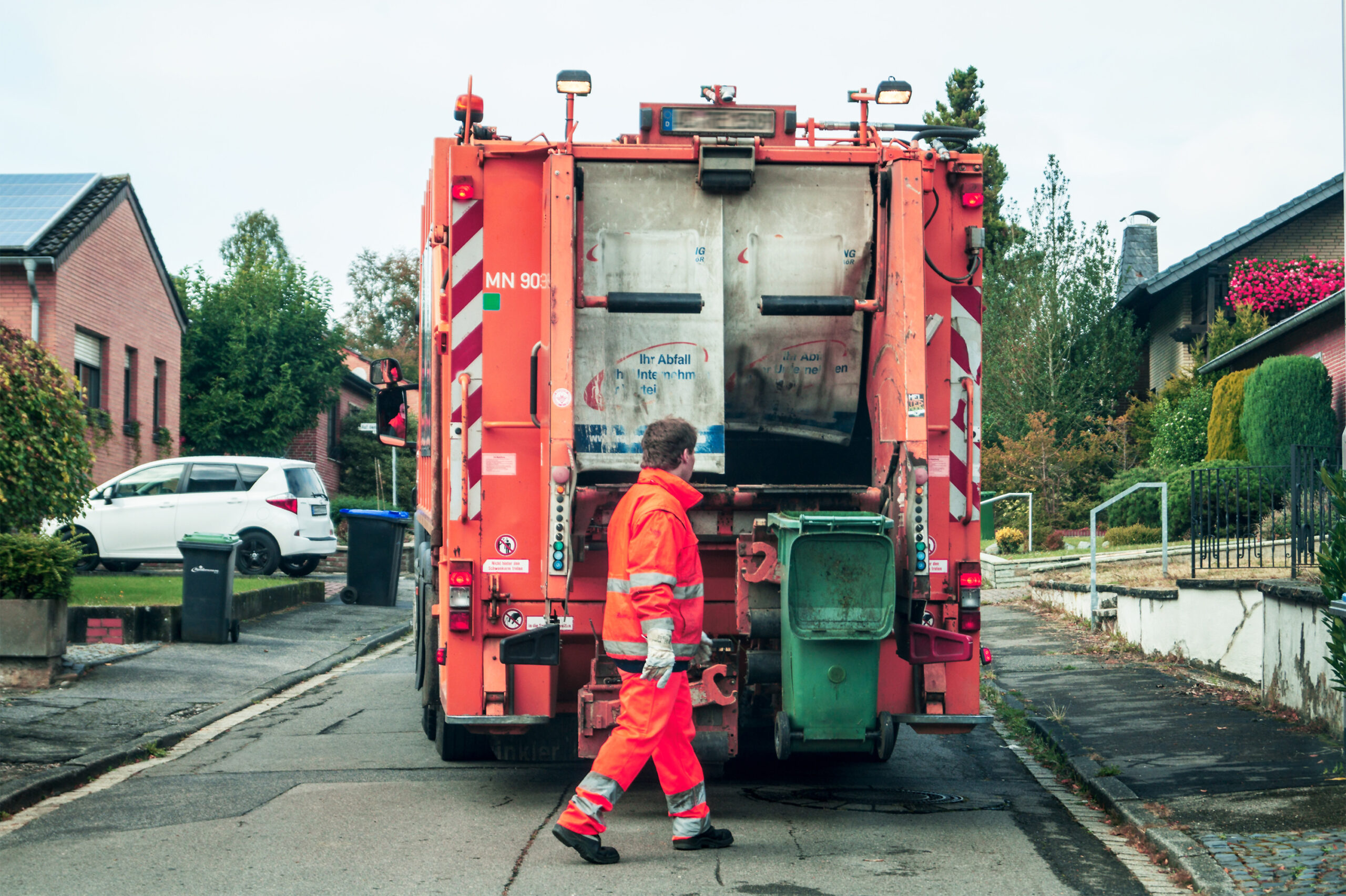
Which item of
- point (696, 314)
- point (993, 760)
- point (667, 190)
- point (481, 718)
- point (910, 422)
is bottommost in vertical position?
point (993, 760)

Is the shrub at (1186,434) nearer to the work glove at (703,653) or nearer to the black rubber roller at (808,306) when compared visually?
the black rubber roller at (808,306)

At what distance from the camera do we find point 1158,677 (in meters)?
11.2

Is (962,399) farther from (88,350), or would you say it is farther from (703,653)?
(88,350)

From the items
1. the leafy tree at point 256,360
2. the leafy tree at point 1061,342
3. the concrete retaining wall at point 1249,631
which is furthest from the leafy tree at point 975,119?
the concrete retaining wall at point 1249,631


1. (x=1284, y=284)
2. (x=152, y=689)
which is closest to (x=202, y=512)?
(x=152, y=689)

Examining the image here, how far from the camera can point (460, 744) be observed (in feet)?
25.7

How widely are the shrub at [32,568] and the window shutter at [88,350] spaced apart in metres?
14.8

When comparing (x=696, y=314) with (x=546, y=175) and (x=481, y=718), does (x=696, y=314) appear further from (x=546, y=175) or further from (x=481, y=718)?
(x=481, y=718)

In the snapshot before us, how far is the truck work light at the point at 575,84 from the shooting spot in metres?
6.52

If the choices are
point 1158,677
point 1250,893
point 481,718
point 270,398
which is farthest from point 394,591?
point 270,398

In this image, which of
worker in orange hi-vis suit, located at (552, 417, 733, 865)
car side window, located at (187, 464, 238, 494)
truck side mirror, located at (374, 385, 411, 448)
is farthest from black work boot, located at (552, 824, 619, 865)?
car side window, located at (187, 464, 238, 494)

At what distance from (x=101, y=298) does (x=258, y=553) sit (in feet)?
26.1

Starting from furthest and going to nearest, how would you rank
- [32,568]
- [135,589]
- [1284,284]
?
[1284,284]
[135,589]
[32,568]

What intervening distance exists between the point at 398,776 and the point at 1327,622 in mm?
5045
